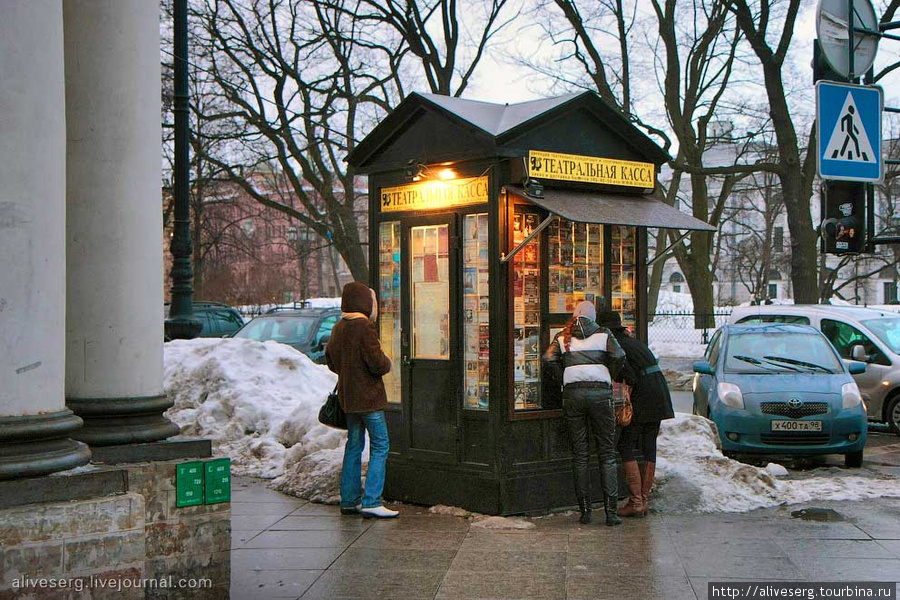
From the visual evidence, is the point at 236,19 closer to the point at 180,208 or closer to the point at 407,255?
the point at 180,208

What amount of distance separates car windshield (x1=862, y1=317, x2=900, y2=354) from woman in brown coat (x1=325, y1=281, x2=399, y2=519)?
32.8 ft

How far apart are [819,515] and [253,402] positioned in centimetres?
679

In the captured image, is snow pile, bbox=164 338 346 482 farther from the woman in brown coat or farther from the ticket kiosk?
the ticket kiosk

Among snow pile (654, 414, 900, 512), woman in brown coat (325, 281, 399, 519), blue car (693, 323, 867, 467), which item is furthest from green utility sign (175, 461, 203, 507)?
blue car (693, 323, 867, 467)

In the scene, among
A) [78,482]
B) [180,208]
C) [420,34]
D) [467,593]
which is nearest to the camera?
[78,482]

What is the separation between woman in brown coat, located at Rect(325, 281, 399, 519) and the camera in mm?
8953

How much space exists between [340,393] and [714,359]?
262 inches

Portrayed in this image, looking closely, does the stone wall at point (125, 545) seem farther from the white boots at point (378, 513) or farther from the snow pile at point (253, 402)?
the snow pile at point (253, 402)

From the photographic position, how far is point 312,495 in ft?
32.7

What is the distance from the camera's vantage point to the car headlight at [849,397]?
12.2 m

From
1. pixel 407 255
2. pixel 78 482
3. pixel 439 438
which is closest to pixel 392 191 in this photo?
pixel 407 255

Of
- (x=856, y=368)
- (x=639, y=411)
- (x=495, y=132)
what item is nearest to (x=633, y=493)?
(x=639, y=411)

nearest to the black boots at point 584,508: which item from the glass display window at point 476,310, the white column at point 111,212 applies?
the glass display window at point 476,310

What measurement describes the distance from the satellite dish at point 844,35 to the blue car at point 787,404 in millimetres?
4226
